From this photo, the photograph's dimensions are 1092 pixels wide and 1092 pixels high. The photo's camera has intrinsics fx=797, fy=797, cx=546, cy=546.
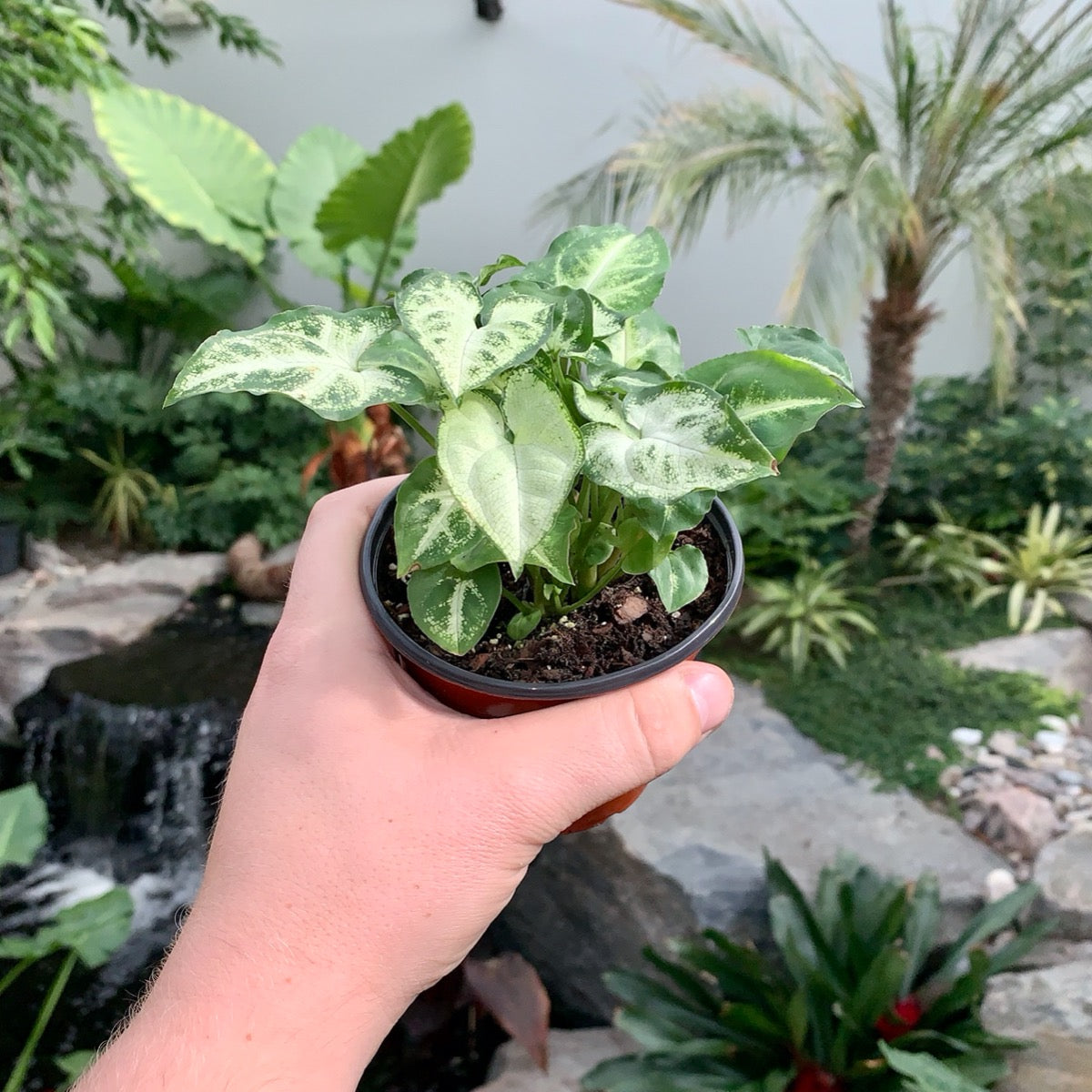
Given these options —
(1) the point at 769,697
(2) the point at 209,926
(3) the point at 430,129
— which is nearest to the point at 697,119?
(3) the point at 430,129

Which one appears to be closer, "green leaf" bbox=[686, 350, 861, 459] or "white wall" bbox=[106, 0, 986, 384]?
"green leaf" bbox=[686, 350, 861, 459]

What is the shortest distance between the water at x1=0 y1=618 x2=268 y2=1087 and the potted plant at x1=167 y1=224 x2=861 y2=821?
2.36 metres

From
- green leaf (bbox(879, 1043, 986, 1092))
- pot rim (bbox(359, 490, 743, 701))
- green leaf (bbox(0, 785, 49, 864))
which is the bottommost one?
green leaf (bbox(879, 1043, 986, 1092))

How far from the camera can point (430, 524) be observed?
0.69 meters

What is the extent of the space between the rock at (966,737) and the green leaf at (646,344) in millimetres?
2191

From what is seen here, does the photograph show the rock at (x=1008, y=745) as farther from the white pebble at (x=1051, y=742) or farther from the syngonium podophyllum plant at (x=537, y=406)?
the syngonium podophyllum plant at (x=537, y=406)

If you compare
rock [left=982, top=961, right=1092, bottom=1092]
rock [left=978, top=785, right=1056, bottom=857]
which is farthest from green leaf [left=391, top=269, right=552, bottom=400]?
rock [left=978, top=785, right=1056, bottom=857]

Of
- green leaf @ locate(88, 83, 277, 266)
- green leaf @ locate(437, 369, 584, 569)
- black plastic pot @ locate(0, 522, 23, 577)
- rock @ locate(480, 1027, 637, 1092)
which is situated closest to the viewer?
green leaf @ locate(437, 369, 584, 569)

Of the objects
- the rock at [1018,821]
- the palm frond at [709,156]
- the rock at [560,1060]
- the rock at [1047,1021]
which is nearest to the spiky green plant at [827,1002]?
the rock at [1047,1021]

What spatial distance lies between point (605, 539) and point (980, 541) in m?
3.12

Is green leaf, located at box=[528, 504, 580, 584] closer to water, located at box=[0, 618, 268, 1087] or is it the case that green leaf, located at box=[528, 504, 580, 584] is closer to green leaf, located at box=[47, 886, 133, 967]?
green leaf, located at box=[47, 886, 133, 967]

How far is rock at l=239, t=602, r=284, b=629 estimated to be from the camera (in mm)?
3494

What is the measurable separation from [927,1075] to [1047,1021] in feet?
1.69

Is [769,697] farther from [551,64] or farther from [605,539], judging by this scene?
[551,64]
